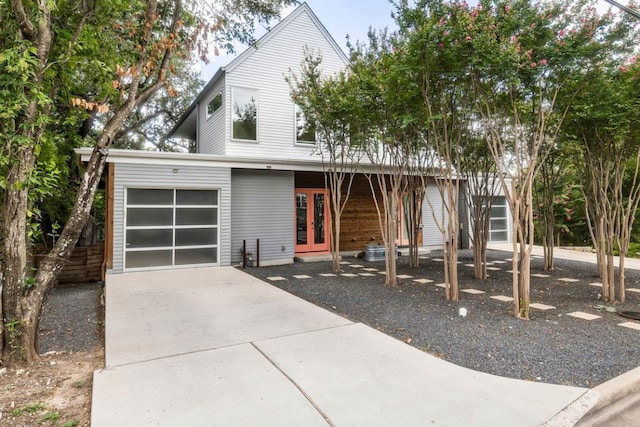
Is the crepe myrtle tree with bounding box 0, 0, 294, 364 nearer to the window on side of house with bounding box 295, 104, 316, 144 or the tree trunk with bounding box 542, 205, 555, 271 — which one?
the window on side of house with bounding box 295, 104, 316, 144

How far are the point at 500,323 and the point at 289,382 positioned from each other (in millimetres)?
2824

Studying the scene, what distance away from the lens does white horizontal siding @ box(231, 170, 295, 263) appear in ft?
30.5

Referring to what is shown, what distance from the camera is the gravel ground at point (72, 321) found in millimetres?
3740

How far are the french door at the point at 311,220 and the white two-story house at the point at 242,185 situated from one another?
0.10 feet

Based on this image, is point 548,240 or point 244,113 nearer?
point 548,240

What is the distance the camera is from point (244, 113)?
9891 mm

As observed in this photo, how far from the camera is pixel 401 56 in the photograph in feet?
17.1

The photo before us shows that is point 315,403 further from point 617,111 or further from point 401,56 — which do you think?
point 617,111

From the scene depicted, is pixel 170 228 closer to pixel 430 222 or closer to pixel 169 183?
pixel 169 183

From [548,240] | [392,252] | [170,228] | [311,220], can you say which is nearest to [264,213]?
[311,220]

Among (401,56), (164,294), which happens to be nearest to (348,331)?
(164,294)

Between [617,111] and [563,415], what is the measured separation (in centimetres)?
444

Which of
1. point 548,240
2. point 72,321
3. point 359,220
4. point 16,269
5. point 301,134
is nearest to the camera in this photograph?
point 16,269

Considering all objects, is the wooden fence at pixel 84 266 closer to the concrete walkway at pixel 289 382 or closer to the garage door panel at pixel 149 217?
the garage door panel at pixel 149 217
